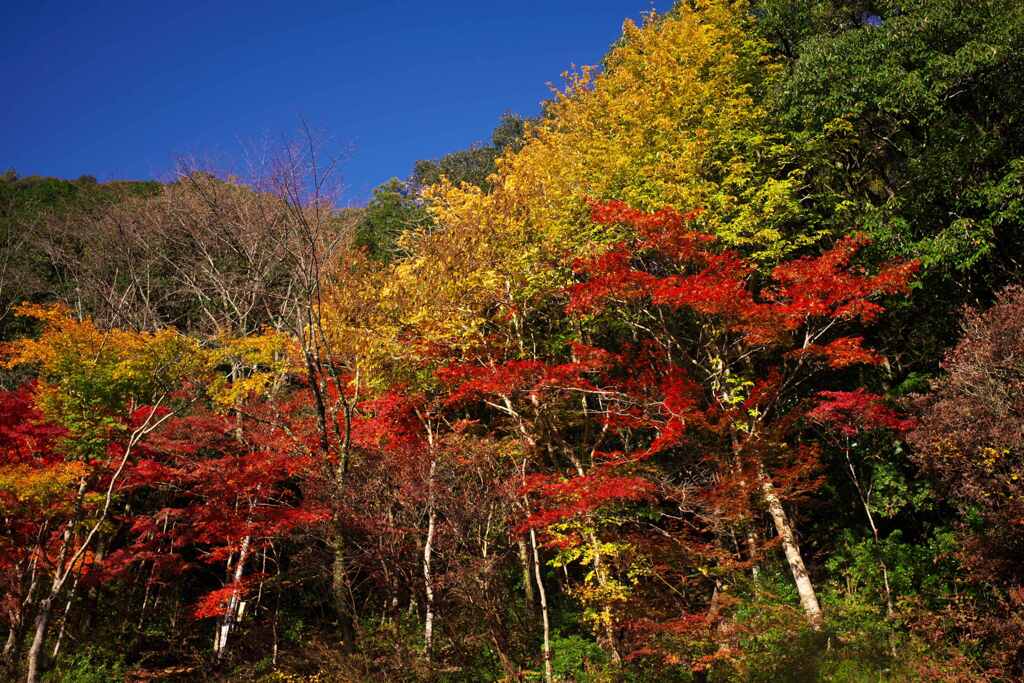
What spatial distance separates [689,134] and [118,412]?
12230mm

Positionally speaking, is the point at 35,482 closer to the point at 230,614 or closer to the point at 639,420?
the point at 230,614

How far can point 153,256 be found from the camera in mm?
22875

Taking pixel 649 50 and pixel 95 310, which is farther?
pixel 95 310

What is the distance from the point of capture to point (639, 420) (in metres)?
10.5

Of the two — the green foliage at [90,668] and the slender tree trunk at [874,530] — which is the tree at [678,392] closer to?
the slender tree trunk at [874,530]

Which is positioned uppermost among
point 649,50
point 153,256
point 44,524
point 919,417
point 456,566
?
point 153,256

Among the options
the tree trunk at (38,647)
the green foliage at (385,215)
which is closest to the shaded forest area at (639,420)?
the tree trunk at (38,647)

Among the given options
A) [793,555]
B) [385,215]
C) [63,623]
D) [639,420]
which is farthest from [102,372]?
[385,215]

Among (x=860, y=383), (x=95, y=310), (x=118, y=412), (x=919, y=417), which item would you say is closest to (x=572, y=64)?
(x=860, y=383)

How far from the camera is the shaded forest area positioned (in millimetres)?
9125

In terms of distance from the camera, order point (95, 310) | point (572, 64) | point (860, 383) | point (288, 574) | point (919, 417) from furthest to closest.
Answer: point (95, 310), point (572, 64), point (288, 574), point (860, 383), point (919, 417)

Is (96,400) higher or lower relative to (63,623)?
higher

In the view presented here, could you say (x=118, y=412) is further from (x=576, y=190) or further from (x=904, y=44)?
(x=904, y=44)

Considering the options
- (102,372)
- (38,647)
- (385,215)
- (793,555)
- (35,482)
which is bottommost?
(793,555)
